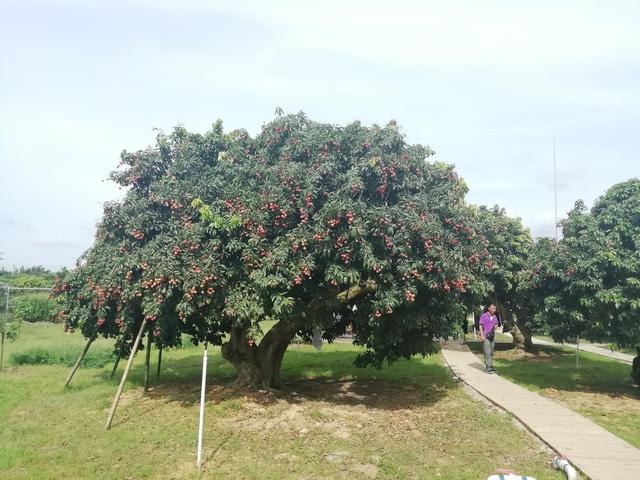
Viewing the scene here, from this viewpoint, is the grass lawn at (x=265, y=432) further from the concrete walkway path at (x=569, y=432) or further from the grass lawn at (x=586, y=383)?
the grass lawn at (x=586, y=383)

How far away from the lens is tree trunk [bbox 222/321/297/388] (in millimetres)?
11500

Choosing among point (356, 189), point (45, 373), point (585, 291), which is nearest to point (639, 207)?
point (585, 291)

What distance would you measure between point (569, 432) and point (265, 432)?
17.2ft

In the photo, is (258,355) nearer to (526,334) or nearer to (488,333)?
(488,333)

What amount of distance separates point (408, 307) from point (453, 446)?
2788 mm

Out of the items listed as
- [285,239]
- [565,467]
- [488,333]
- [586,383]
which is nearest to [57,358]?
[285,239]

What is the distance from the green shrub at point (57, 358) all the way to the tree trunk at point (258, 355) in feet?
24.9

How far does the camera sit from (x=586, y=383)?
1372 cm

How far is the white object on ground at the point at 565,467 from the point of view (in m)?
6.32

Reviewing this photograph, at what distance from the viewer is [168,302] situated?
30.9 ft

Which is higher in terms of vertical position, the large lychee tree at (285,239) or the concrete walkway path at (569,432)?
the large lychee tree at (285,239)

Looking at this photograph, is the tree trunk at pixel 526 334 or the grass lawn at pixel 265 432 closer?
A: the grass lawn at pixel 265 432

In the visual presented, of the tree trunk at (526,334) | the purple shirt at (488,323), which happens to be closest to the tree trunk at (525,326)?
the tree trunk at (526,334)

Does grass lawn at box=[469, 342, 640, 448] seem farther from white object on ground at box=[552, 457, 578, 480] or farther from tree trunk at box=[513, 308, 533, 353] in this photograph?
white object on ground at box=[552, 457, 578, 480]
